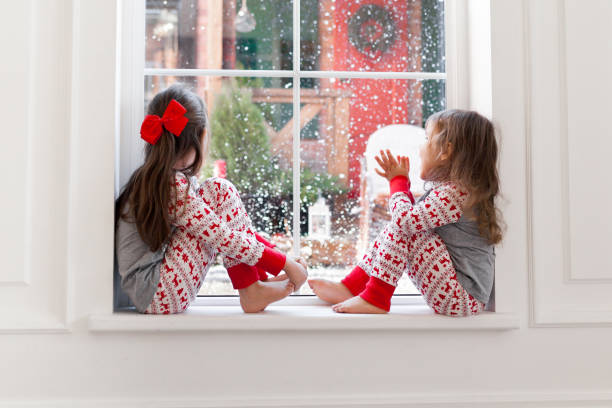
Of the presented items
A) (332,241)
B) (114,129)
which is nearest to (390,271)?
(332,241)

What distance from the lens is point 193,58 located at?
5.26ft

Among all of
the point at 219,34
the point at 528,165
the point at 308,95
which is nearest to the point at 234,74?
the point at 219,34

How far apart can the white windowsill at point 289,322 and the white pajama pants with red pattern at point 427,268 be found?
0.04 metres

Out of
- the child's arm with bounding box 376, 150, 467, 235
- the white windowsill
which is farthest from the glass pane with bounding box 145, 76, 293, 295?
the child's arm with bounding box 376, 150, 467, 235

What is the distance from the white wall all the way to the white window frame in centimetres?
14

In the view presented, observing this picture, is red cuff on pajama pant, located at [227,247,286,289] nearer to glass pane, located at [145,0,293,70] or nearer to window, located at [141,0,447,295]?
window, located at [141,0,447,295]

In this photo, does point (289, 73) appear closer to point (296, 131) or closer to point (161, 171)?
point (296, 131)

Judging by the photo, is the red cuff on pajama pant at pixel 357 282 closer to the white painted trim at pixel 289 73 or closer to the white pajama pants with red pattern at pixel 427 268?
the white pajama pants with red pattern at pixel 427 268

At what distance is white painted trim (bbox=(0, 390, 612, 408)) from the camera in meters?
1.34

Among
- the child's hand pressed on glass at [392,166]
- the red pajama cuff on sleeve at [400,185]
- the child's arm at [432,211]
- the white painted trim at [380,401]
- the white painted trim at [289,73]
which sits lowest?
the white painted trim at [380,401]

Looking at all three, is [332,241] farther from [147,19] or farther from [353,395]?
[147,19]

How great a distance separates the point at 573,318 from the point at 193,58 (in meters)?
1.31

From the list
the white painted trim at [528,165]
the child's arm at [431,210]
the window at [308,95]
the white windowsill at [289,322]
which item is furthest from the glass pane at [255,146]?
the white painted trim at [528,165]

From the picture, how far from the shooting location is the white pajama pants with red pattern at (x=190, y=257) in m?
1.36
